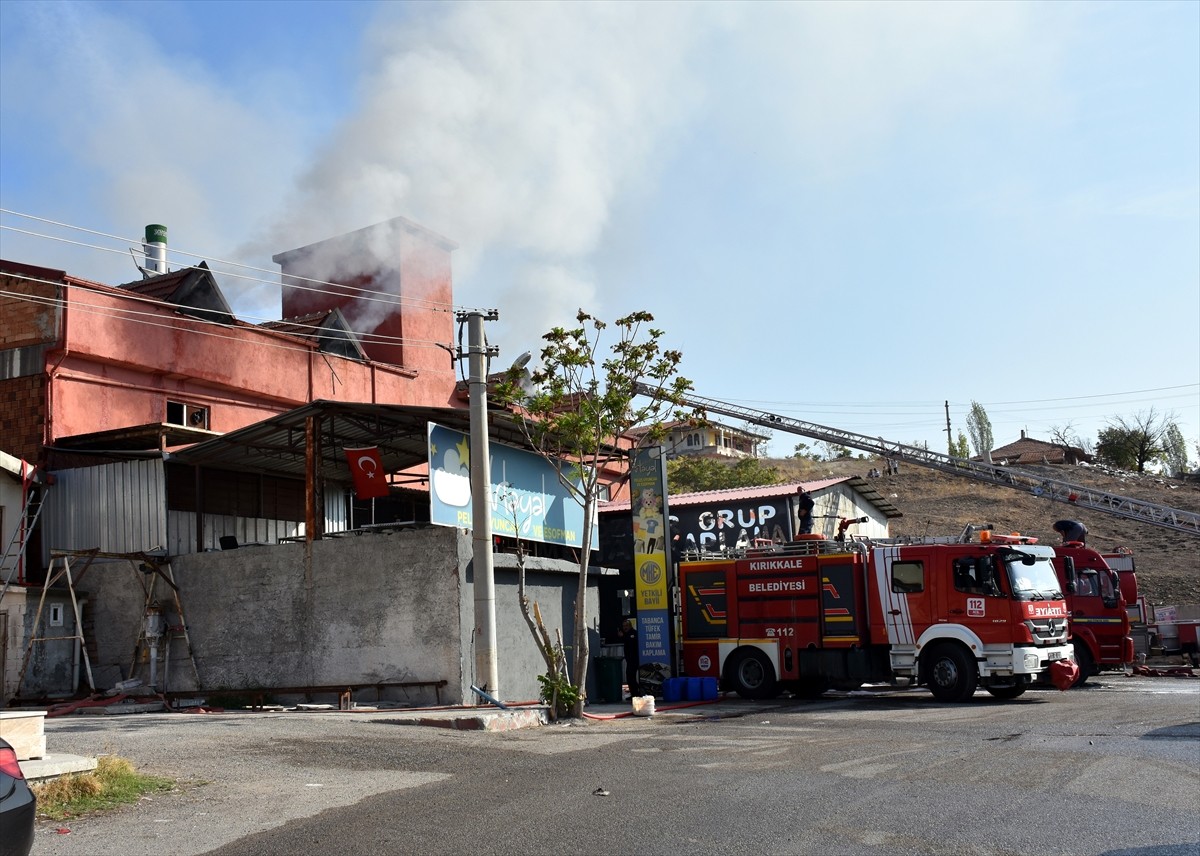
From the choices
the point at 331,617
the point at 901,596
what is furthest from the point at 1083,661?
the point at 331,617

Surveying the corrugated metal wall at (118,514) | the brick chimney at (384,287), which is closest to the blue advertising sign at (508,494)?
the corrugated metal wall at (118,514)

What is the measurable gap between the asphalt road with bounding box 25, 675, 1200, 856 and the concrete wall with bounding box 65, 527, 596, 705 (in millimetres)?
2613

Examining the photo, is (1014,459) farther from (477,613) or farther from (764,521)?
(477,613)

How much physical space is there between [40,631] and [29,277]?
7786mm

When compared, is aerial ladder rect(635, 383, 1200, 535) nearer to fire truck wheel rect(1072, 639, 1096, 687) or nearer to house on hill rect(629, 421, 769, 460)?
house on hill rect(629, 421, 769, 460)

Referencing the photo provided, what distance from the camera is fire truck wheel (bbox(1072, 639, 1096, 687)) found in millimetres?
23969

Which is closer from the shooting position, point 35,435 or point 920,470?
point 35,435

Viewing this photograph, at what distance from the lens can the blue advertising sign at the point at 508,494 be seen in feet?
65.2

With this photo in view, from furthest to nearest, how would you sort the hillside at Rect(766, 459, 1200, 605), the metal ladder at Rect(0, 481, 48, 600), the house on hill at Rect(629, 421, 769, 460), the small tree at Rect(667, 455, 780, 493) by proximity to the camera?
1. the house on hill at Rect(629, 421, 769, 460)
2. the small tree at Rect(667, 455, 780, 493)
3. the hillside at Rect(766, 459, 1200, 605)
4. the metal ladder at Rect(0, 481, 48, 600)

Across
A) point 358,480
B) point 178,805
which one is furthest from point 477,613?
point 178,805

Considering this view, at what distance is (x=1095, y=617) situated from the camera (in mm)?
24047

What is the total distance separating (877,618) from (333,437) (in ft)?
Answer: 38.1

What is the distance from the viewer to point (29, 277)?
76.1 feet

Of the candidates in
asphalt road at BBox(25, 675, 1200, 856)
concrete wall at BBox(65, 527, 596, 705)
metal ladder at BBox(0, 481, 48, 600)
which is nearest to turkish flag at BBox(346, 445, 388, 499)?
concrete wall at BBox(65, 527, 596, 705)
